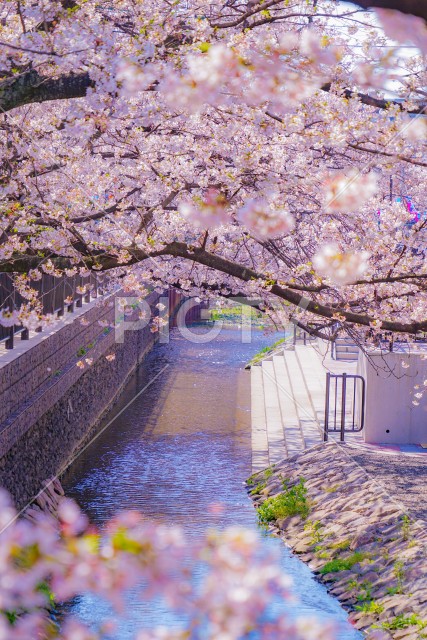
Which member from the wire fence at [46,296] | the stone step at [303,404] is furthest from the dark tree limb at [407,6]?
the stone step at [303,404]

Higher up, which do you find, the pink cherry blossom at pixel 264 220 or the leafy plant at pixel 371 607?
the pink cherry blossom at pixel 264 220

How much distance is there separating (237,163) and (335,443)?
335 inches

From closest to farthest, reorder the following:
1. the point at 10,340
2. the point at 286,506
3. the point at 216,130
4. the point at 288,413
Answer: the point at 216,130 → the point at 10,340 → the point at 286,506 → the point at 288,413

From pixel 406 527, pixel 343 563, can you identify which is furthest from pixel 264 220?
pixel 343 563

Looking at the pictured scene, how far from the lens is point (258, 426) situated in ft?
66.2

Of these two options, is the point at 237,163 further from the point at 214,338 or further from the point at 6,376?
the point at 214,338

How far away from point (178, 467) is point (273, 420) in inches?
144

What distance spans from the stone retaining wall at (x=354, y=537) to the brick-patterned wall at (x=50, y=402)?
372 centimetres

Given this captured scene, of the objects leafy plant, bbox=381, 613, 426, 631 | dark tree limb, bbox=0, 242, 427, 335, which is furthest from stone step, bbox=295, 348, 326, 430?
dark tree limb, bbox=0, 242, 427, 335

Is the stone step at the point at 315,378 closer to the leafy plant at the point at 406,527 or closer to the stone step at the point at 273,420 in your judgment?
the stone step at the point at 273,420

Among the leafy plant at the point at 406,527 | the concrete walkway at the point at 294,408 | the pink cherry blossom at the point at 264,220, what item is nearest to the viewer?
the pink cherry blossom at the point at 264,220

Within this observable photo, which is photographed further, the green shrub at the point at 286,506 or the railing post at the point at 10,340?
the green shrub at the point at 286,506

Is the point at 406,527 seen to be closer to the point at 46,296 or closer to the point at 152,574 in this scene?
the point at 46,296

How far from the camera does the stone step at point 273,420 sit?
→ 1745 centimetres
